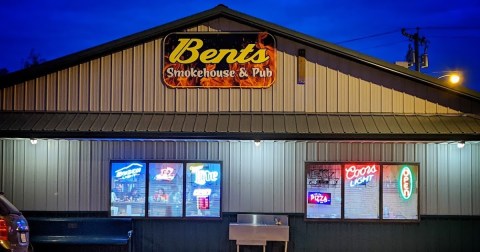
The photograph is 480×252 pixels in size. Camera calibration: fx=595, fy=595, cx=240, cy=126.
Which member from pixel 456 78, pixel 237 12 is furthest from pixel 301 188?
pixel 456 78

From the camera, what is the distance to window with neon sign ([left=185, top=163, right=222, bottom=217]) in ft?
45.3

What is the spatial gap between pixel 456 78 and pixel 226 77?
12.4 metres

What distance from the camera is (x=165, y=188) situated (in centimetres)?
1389

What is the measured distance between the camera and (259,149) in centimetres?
1382

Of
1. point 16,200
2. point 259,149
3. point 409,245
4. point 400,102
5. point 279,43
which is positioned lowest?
point 409,245

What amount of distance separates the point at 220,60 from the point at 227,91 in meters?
0.74

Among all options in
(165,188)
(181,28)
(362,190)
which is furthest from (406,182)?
(181,28)

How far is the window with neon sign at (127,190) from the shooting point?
545 inches

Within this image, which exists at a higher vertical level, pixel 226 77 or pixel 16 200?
pixel 226 77

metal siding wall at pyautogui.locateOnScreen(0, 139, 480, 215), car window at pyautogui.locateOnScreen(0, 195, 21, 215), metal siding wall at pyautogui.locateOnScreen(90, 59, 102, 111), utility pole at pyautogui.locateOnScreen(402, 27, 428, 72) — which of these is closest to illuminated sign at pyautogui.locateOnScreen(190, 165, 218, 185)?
metal siding wall at pyautogui.locateOnScreen(0, 139, 480, 215)

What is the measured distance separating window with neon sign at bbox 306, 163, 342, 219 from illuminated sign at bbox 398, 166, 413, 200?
55.6 inches

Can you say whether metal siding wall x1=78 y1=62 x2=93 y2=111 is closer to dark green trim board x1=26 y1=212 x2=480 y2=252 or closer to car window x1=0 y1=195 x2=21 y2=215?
dark green trim board x1=26 y1=212 x2=480 y2=252

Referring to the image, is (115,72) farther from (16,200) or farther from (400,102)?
(400,102)

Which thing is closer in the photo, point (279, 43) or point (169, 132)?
point (169, 132)
